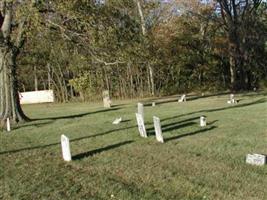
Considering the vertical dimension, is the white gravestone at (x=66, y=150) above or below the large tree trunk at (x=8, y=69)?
below

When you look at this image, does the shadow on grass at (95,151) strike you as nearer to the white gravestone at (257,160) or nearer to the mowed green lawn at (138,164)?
the mowed green lawn at (138,164)

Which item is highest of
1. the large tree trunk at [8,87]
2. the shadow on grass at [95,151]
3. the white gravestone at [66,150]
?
the large tree trunk at [8,87]

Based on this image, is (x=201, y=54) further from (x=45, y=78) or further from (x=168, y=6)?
(x=45, y=78)

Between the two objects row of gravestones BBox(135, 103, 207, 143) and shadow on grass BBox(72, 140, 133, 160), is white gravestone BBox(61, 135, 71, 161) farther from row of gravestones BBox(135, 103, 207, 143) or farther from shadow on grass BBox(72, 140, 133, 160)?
row of gravestones BBox(135, 103, 207, 143)

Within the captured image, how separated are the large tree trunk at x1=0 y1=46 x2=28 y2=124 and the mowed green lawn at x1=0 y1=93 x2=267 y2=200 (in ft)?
13.6

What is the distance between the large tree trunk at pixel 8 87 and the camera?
2073 centimetres

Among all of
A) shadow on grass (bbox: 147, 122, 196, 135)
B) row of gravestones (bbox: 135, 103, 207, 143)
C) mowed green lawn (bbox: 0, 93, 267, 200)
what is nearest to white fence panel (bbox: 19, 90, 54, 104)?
mowed green lawn (bbox: 0, 93, 267, 200)

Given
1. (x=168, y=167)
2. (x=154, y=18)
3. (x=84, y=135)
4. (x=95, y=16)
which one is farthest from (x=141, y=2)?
(x=168, y=167)

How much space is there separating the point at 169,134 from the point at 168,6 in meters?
34.0

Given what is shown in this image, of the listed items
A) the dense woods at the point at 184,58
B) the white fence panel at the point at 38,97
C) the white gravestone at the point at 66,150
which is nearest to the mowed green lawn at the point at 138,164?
the white gravestone at the point at 66,150

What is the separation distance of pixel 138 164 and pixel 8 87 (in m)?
12.4

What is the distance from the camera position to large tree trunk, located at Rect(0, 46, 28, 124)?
68.0ft

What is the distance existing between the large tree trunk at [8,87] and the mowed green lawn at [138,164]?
4146mm

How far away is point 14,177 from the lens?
30.9 feet
